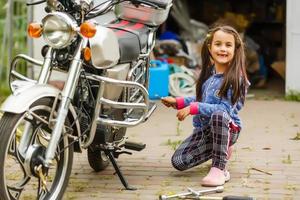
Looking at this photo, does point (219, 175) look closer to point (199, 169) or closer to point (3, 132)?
point (199, 169)

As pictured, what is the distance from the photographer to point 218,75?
4781 millimetres

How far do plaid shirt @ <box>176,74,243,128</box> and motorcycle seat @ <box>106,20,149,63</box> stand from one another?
0.48 metres

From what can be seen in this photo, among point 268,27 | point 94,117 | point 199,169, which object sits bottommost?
point 268,27

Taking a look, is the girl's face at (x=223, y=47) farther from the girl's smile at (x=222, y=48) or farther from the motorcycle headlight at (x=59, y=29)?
the motorcycle headlight at (x=59, y=29)

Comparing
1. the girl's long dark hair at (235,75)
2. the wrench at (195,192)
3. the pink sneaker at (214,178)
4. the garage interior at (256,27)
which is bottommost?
the garage interior at (256,27)

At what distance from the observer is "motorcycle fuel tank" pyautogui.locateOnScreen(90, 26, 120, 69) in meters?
4.05

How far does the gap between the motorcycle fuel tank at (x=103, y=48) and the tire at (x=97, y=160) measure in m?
0.86

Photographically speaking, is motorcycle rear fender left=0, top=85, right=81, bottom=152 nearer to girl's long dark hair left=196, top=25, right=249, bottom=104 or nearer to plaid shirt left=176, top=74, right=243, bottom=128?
plaid shirt left=176, top=74, right=243, bottom=128

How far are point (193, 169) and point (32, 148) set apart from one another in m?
1.70

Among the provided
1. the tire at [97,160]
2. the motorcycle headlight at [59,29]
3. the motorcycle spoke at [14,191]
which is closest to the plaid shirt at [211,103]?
the tire at [97,160]

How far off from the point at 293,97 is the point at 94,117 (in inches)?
177

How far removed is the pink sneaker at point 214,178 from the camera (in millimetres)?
4672

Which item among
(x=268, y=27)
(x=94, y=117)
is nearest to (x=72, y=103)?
(x=94, y=117)

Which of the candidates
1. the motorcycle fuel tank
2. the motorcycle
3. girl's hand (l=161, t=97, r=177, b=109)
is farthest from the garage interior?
the motorcycle fuel tank
